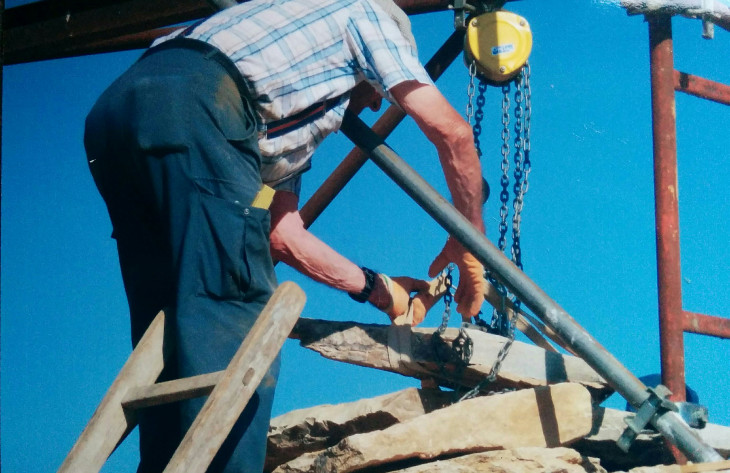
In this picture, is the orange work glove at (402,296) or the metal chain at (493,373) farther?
the orange work glove at (402,296)

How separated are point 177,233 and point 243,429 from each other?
0.60 metres

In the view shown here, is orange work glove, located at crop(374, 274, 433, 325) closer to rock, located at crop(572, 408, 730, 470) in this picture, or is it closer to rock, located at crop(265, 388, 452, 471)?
rock, located at crop(265, 388, 452, 471)

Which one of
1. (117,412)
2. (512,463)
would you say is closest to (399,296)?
(512,463)

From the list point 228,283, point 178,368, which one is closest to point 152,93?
point 228,283

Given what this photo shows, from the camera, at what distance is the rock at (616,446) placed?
4203mm

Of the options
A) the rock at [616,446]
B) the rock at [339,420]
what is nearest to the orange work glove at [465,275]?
the rock at [339,420]

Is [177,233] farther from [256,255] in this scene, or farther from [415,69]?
[415,69]

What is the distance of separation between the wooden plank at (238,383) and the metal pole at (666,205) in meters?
2.42

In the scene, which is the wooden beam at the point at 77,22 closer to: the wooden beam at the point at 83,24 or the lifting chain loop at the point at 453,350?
the wooden beam at the point at 83,24

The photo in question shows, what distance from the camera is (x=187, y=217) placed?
8.99 ft

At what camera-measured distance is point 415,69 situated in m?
3.46

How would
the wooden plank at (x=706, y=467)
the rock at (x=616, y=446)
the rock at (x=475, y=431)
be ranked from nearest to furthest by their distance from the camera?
the wooden plank at (x=706, y=467)
the rock at (x=475, y=431)
the rock at (x=616, y=446)

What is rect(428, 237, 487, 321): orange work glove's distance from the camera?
167 inches

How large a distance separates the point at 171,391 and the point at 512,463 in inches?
61.7
